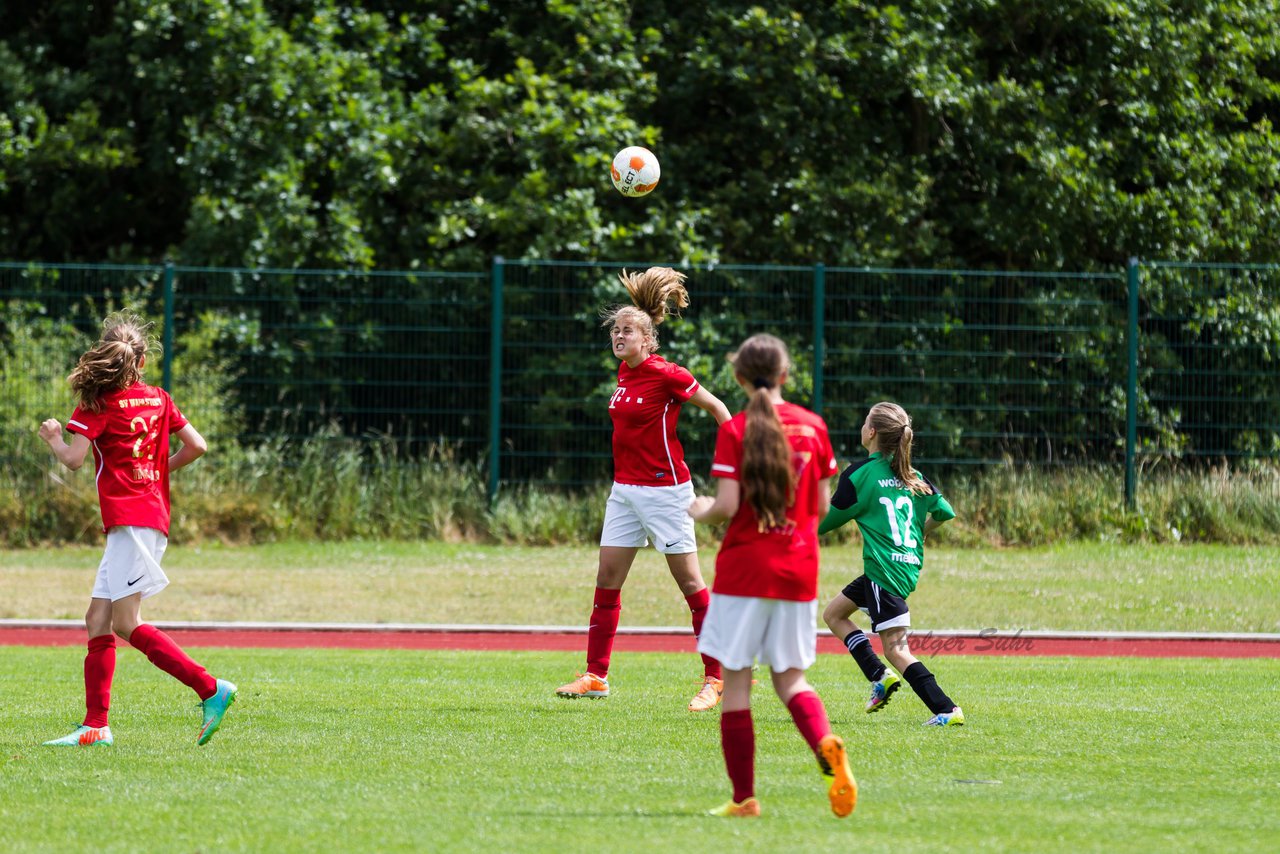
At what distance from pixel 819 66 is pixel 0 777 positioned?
15.5m

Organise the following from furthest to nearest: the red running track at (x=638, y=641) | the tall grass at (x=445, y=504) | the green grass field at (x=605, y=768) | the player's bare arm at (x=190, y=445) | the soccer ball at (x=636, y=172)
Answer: the tall grass at (x=445, y=504) → the red running track at (x=638, y=641) → the soccer ball at (x=636, y=172) → the player's bare arm at (x=190, y=445) → the green grass field at (x=605, y=768)

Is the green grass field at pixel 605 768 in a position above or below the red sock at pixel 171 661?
below

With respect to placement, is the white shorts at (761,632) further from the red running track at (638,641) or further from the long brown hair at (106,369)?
the red running track at (638,641)

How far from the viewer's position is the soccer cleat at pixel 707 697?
27.0ft

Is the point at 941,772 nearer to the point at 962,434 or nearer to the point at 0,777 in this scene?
the point at 0,777

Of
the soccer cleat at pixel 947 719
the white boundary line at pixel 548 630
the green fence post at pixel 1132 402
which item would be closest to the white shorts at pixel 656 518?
the soccer cleat at pixel 947 719

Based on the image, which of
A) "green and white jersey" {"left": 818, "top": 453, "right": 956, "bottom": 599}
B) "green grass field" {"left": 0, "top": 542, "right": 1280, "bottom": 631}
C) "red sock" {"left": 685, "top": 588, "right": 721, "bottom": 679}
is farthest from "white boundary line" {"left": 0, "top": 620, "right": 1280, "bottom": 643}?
"green and white jersey" {"left": 818, "top": 453, "right": 956, "bottom": 599}

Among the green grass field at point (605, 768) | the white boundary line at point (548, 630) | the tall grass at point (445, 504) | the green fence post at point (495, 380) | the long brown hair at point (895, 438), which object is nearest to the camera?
the green grass field at point (605, 768)

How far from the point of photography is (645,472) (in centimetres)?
856

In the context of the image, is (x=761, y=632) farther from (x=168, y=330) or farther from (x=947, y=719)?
(x=168, y=330)

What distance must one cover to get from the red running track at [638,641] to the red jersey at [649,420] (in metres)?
3.38

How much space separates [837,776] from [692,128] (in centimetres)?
1654

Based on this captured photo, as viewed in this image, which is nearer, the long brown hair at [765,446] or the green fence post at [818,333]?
the long brown hair at [765,446]

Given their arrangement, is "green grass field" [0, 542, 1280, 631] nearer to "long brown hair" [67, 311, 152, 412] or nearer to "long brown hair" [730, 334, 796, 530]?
"long brown hair" [67, 311, 152, 412]
